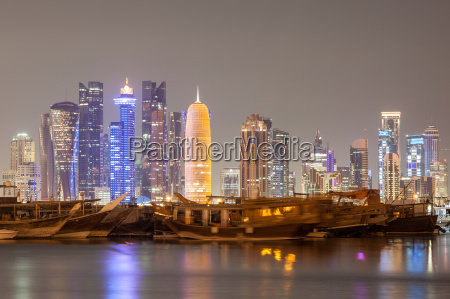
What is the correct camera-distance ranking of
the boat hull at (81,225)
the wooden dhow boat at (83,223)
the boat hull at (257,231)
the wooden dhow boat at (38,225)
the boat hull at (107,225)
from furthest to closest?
the boat hull at (107,225), the boat hull at (81,225), the wooden dhow boat at (83,223), the wooden dhow boat at (38,225), the boat hull at (257,231)

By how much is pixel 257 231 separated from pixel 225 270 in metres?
22.7

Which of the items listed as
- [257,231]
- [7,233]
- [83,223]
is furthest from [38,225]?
[257,231]

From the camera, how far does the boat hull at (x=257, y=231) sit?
6538 cm

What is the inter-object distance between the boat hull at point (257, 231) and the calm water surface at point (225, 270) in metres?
1.29

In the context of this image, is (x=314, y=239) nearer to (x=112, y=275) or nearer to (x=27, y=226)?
(x=27, y=226)

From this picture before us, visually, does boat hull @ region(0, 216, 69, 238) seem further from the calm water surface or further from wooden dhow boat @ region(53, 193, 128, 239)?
the calm water surface

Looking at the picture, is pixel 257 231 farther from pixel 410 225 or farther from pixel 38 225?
pixel 410 225

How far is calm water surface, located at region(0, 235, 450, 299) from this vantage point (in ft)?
114

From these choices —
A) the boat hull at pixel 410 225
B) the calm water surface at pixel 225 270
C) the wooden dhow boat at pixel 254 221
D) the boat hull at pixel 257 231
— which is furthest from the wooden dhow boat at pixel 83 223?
the boat hull at pixel 410 225

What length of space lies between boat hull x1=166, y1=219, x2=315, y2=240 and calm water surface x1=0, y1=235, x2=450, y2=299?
1.29m

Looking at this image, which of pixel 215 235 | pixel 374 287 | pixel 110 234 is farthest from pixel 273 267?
pixel 110 234

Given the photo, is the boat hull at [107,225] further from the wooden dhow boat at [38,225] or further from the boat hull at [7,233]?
the boat hull at [7,233]

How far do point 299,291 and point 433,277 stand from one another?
32.6 feet

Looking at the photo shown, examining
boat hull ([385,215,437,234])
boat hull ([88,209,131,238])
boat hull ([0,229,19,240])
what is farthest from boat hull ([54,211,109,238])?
boat hull ([385,215,437,234])
